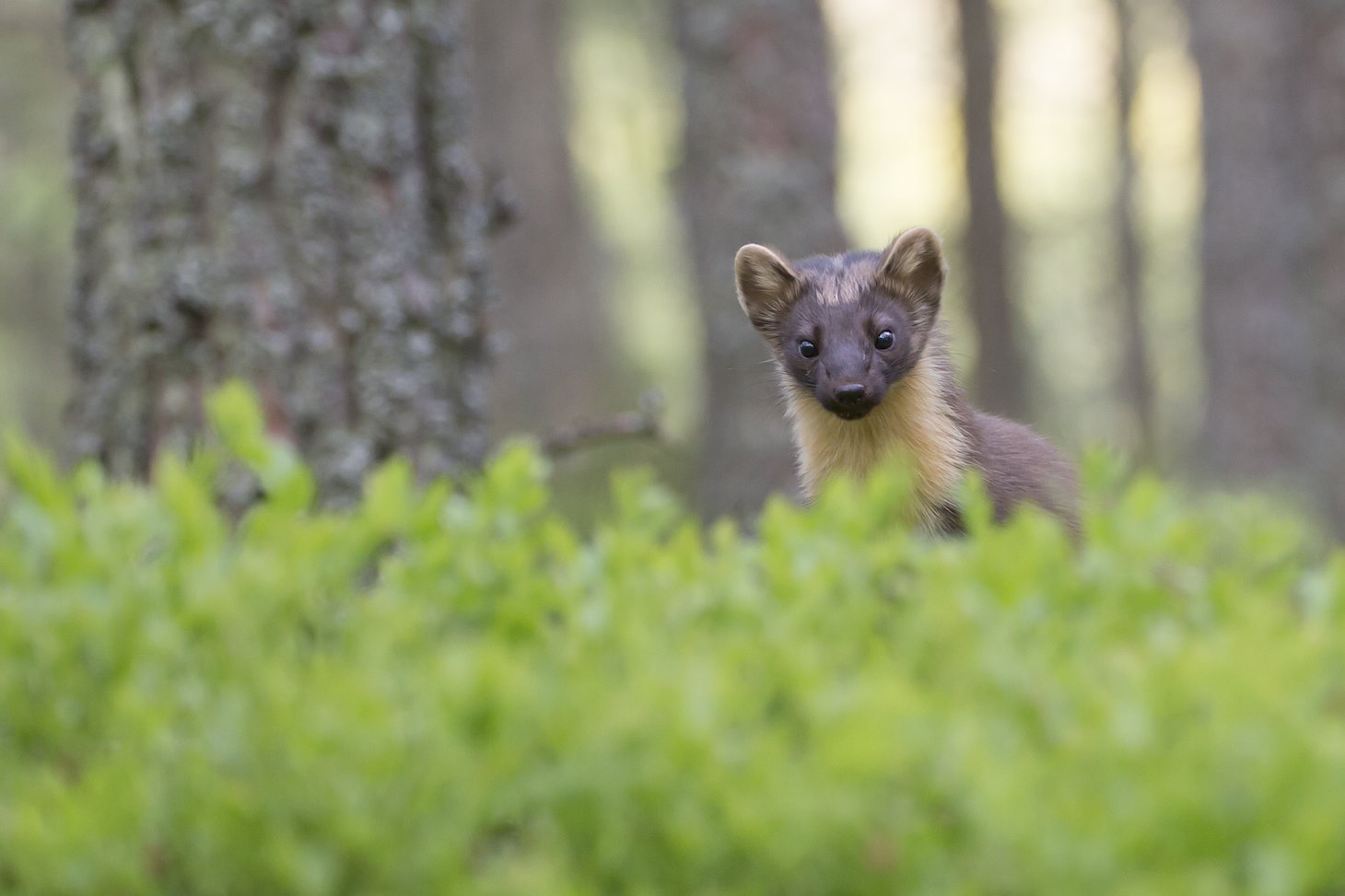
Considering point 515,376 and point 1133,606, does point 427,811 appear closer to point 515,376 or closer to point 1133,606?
point 1133,606

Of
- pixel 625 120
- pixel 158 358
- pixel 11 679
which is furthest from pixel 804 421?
pixel 625 120

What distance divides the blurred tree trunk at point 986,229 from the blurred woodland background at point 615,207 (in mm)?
56

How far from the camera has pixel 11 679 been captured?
2.86 m

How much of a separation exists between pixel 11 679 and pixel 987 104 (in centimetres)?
2000

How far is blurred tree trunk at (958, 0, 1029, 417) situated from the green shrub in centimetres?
1756

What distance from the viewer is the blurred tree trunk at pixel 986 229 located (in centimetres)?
2042

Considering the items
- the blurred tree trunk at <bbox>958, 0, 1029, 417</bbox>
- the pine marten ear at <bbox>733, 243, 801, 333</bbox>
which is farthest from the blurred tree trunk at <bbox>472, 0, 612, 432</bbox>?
the pine marten ear at <bbox>733, 243, 801, 333</bbox>

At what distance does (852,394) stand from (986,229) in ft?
49.7

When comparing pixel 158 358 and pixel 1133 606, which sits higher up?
pixel 158 358

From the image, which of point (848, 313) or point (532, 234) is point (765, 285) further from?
point (532, 234)

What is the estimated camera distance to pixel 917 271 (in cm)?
708

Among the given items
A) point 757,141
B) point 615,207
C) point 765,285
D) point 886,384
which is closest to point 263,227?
point 765,285

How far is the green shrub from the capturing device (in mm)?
2236

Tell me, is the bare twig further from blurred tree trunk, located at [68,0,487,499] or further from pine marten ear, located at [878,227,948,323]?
pine marten ear, located at [878,227,948,323]
